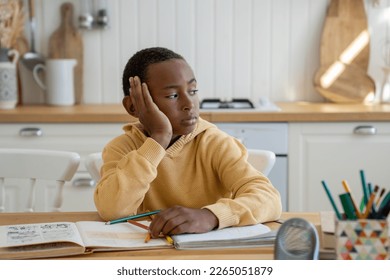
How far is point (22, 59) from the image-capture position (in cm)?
309

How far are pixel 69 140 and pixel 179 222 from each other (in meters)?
1.60

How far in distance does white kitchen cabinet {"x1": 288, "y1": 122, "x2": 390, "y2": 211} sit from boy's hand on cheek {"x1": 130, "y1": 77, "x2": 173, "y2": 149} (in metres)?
1.34

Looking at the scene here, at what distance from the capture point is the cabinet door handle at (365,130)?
2635mm

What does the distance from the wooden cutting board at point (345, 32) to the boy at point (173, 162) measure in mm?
1687

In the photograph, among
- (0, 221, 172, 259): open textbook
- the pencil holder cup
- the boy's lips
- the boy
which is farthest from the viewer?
the boy's lips

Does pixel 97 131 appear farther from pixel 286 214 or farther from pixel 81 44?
pixel 286 214

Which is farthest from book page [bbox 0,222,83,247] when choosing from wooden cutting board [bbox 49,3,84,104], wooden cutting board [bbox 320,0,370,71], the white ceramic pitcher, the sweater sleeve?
wooden cutting board [bbox 320,0,370,71]

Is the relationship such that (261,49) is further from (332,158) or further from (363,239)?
(363,239)

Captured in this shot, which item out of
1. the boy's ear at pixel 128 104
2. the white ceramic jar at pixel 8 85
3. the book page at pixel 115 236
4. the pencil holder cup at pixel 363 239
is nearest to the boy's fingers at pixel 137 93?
the boy's ear at pixel 128 104

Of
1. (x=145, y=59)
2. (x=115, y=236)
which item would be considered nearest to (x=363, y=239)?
(x=115, y=236)

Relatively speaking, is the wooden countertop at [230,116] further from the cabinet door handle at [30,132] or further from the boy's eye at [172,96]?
the boy's eye at [172,96]

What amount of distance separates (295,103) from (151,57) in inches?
66.0

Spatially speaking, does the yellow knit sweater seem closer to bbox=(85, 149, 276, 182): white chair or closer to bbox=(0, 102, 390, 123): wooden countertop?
bbox=(85, 149, 276, 182): white chair

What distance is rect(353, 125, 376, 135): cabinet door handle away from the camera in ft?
8.64
